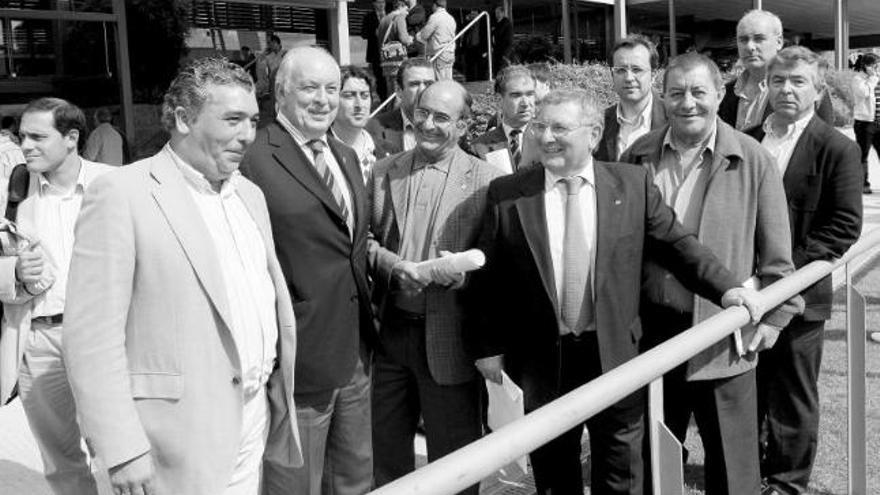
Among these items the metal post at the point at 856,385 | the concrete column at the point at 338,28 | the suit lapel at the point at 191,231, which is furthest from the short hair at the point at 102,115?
the metal post at the point at 856,385

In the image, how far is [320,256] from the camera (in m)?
3.24

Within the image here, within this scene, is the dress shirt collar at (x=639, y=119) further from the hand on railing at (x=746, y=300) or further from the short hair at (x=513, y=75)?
the hand on railing at (x=746, y=300)

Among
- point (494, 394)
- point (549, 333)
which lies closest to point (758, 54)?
point (549, 333)

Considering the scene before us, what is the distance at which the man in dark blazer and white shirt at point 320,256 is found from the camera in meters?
3.21

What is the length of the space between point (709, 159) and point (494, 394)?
1302mm

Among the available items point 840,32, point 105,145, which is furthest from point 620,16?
point 105,145

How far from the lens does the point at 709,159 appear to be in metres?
→ 3.62

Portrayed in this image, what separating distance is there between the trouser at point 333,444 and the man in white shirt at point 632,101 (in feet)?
7.18

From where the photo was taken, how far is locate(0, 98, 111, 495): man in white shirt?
140 inches

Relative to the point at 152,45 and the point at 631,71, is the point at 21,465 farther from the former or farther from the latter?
the point at 152,45

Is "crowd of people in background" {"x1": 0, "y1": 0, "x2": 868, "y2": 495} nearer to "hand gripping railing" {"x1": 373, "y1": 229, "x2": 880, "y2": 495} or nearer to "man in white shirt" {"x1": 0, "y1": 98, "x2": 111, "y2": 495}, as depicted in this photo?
"man in white shirt" {"x1": 0, "y1": 98, "x2": 111, "y2": 495}

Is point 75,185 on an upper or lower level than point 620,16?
lower

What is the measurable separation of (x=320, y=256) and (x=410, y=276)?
1.17 ft

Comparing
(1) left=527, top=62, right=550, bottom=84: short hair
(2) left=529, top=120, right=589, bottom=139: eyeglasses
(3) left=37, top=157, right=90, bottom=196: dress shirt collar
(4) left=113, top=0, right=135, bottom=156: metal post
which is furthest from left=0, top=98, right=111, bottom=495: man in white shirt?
(4) left=113, top=0, right=135, bottom=156: metal post
